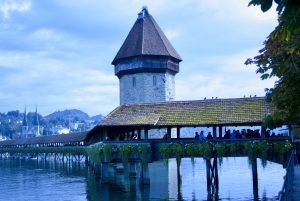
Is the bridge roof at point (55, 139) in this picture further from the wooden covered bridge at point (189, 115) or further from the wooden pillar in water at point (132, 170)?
the wooden covered bridge at point (189, 115)

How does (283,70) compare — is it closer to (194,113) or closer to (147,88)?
(194,113)

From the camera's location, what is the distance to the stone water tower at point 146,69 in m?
41.3

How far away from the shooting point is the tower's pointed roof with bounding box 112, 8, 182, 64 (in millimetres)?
41750

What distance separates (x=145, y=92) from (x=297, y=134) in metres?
16.6

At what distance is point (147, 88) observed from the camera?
136 feet

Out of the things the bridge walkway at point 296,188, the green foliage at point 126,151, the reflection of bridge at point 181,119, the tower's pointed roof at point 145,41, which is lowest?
the bridge walkway at point 296,188

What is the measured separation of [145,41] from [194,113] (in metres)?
19.6

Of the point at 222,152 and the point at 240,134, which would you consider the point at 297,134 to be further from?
the point at 222,152

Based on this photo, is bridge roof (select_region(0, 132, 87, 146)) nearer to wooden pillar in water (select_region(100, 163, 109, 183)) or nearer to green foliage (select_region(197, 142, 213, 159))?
wooden pillar in water (select_region(100, 163, 109, 183))

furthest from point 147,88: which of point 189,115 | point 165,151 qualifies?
point 165,151

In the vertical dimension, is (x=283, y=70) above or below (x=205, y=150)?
above

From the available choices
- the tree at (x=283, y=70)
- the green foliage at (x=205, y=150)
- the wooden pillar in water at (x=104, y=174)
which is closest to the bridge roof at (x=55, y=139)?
the wooden pillar in water at (x=104, y=174)

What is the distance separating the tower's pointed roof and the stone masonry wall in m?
2.00

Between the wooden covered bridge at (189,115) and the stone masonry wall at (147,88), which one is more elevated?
the stone masonry wall at (147,88)
